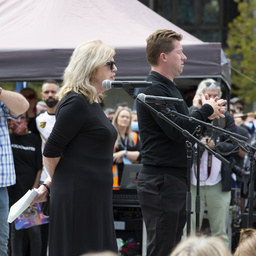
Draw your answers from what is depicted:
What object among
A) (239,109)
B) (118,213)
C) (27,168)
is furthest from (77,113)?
(239,109)

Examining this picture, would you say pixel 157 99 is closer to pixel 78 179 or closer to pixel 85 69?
pixel 85 69

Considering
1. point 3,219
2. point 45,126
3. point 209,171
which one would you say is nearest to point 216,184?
point 209,171

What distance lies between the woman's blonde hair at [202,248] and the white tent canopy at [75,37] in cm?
456

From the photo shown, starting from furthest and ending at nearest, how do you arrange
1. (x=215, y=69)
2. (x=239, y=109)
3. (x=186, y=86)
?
(x=239, y=109), (x=186, y=86), (x=215, y=69)

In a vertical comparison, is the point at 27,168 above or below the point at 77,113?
below

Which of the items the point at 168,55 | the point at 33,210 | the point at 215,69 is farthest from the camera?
the point at 215,69

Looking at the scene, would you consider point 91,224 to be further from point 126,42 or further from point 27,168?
point 126,42

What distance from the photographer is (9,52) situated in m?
6.47

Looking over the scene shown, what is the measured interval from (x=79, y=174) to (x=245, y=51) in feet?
58.0

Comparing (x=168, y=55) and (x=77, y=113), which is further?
(x=168, y=55)

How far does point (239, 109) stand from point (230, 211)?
182 inches

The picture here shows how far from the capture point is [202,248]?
1920mm

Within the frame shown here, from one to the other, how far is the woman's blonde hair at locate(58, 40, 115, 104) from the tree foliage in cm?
1640

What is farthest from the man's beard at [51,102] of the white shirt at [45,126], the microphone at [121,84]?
the microphone at [121,84]
